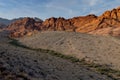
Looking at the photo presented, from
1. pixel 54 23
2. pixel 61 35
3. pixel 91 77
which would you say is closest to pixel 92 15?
pixel 54 23

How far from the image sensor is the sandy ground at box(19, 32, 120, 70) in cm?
3778

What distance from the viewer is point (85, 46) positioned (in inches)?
1876

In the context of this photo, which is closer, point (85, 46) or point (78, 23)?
point (85, 46)

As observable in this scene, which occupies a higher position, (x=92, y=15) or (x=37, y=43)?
(x=92, y=15)

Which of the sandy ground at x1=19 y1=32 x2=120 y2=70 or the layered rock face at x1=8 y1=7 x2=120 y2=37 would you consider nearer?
the sandy ground at x1=19 y1=32 x2=120 y2=70

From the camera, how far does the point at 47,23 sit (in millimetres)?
192875

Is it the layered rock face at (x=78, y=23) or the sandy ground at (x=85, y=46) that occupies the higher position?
the layered rock face at (x=78, y=23)

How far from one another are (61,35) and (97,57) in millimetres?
20508

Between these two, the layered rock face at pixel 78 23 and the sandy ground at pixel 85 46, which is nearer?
the sandy ground at pixel 85 46

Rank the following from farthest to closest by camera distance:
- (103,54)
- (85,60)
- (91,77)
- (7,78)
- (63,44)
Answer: (63,44), (103,54), (85,60), (91,77), (7,78)

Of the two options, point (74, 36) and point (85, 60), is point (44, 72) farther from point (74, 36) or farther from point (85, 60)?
point (74, 36)

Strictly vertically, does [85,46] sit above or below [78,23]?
below

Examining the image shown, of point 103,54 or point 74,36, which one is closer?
point 103,54

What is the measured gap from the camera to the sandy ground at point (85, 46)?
37.8 meters
